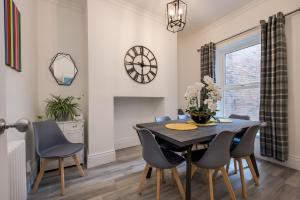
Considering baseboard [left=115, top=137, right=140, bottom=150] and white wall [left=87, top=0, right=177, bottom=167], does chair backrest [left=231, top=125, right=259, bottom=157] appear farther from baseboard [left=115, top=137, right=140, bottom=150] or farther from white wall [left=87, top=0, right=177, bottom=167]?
baseboard [left=115, top=137, right=140, bottom=150]

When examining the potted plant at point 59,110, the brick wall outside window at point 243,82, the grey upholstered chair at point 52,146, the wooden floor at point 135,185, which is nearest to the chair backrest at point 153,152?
the wooden floor at point 135,185

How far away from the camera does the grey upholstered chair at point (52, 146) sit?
1726mm

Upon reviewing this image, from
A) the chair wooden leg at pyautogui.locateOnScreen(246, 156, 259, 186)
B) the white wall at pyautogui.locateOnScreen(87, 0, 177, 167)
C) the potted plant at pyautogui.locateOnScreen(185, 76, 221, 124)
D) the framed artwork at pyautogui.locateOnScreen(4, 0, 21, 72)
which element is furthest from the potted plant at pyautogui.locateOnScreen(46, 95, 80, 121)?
the chair wooden leg at pyautogui.locateOnScreen(246, 156, 259, 186)

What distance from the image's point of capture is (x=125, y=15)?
8.93 ft

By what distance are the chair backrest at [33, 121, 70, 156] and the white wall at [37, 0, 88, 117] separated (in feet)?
1.86

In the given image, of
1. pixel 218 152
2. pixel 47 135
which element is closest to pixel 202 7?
pixel 218 152

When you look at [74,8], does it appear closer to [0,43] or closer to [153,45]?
[153,45]

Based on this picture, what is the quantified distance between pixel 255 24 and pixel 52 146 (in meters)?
3.75

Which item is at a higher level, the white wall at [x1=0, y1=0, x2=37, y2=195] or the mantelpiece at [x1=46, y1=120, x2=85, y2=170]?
the white wall at [x1=0, y1=0, x2=37, y2=195]

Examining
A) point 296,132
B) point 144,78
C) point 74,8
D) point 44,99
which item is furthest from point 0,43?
point 296,132

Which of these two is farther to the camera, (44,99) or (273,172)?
(44,99)

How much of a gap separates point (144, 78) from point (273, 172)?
2.50 m

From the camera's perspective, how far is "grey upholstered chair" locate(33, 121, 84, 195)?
1726mm

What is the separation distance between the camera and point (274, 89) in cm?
225
